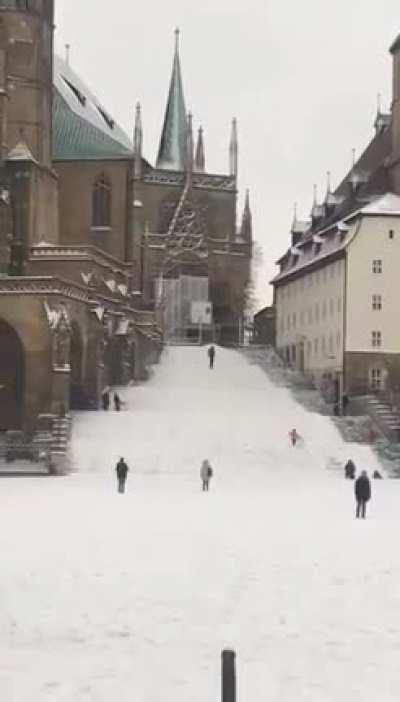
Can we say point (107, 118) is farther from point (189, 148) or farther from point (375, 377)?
point (375, 377)

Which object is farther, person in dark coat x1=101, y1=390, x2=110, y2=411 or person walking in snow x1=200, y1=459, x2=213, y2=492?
person in dark coat x1=101, y1=390, x2=110, y2=411

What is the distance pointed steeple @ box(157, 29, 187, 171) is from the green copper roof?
968 centimetres

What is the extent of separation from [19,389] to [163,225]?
36116 mm

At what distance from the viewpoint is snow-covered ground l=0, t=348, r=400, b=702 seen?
42.6ft

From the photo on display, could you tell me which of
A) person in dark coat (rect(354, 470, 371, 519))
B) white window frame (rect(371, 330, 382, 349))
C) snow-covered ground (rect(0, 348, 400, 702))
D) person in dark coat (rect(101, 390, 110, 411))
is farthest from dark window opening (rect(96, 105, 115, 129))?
person in dark coat (rect(354, 470, 371, 519))

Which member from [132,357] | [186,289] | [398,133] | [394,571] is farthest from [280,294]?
[394,571]

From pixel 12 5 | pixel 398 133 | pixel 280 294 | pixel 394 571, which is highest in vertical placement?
pixel 12 5

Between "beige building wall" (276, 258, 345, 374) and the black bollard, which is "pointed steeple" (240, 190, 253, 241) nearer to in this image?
"beige building wall" (276, 258, 345, 374)

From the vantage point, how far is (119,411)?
53.6m

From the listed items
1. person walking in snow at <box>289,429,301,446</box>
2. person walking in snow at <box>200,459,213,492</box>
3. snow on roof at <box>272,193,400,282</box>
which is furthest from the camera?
snow on roof at <box>272,193,400,282</box>

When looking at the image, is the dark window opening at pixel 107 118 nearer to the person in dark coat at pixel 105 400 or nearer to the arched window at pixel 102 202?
the arched window at pixel 102 202

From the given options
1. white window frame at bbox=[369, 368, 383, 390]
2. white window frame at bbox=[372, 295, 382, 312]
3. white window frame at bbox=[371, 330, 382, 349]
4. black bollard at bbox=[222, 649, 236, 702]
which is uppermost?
white window frame at bbox=[372, 295, 382, 312]

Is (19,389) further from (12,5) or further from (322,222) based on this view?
(322,222)

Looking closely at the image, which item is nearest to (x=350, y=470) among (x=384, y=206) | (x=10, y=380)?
(x=10, y=380)
